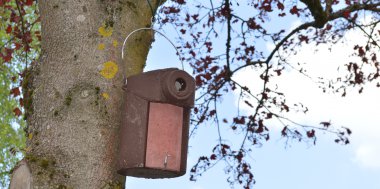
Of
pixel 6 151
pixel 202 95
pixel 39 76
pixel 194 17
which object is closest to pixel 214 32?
pixel 194 17

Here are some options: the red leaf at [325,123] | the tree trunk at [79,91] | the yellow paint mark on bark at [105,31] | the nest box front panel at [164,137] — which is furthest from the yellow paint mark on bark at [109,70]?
the red leaf at [325,123]

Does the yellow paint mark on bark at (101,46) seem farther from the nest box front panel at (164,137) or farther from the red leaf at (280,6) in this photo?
the red leaf at (280,6)

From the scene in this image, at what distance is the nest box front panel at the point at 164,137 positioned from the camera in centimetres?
305

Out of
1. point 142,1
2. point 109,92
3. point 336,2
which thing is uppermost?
point 336,2

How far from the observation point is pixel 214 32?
726 cm

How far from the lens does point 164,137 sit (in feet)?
10.2

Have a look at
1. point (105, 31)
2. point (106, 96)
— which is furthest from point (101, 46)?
point (106, 96)

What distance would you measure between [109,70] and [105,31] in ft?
0.77

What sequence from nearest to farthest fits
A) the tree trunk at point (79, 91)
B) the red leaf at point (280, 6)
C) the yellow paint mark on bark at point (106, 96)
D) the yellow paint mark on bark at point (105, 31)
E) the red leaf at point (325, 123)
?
the tree trunk at point (79, 91) → the yellow paint mark on bark at point (106, 96) → the yellow paint mark on bark at point (105, 31) → the red leaf at point (280, 6) → the red leaf at point (325, 123)

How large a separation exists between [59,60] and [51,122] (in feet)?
1.16

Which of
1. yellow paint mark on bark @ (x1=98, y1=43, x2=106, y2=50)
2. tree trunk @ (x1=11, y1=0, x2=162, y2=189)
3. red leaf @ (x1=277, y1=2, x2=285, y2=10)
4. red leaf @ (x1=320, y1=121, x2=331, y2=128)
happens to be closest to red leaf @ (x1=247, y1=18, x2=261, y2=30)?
red leaf @ (x1=277, y1=2, x2=285, y2=10)

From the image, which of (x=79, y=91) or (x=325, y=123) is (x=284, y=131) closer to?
(x=325, y=123)

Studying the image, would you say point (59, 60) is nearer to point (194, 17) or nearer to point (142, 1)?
point (142, 1)

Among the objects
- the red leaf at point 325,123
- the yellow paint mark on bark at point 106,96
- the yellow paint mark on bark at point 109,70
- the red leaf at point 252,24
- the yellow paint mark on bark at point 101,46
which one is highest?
the red leaf at point 252,24
